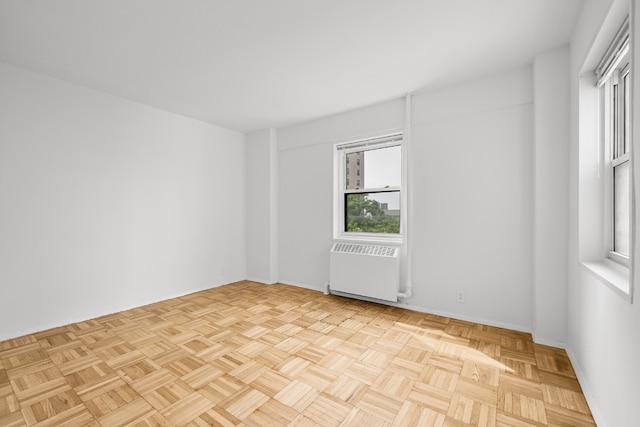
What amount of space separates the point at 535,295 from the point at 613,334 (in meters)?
1.31

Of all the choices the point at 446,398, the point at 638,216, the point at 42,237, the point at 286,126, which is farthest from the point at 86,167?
the point at 638,216

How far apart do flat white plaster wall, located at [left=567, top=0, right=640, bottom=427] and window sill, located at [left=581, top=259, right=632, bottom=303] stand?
45 mm

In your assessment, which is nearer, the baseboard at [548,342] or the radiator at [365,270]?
the baseboard at [548,342]

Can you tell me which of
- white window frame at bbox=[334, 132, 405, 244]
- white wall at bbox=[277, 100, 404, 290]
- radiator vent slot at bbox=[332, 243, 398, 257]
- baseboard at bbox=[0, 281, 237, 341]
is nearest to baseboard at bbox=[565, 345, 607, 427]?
radiator vent slot at bbox=[332, 243, 398, 257]

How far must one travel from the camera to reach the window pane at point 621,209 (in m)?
1.78

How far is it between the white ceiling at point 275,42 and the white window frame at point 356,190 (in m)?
0.64

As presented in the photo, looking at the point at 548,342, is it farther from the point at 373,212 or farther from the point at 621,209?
the point at 373,212

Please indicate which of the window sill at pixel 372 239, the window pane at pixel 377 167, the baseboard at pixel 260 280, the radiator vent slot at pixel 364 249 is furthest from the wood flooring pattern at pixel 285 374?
the window pane at pixel 377 167

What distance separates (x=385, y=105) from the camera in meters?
3.81

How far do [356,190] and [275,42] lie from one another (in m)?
2.37

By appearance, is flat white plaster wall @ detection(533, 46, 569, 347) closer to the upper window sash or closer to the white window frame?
the upper window sash

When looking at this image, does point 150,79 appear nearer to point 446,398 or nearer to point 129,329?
point 129,329

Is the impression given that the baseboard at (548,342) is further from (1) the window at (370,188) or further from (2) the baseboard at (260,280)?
(2) the baseboard at (260,280)

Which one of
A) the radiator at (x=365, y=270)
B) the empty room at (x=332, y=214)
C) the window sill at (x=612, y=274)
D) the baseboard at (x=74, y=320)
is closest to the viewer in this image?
the window sill at (x=612, y=274)
